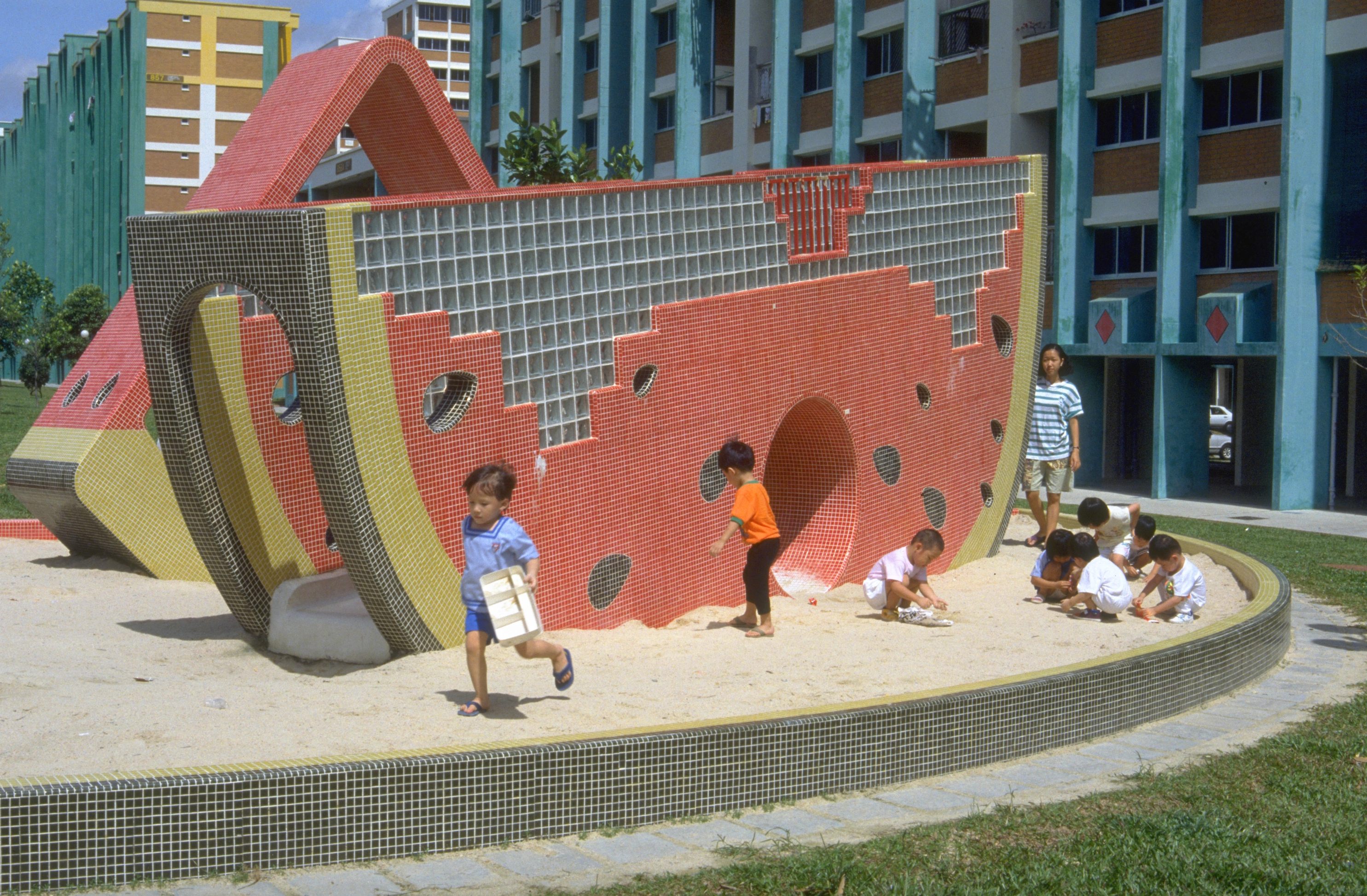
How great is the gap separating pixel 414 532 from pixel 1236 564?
7.59m

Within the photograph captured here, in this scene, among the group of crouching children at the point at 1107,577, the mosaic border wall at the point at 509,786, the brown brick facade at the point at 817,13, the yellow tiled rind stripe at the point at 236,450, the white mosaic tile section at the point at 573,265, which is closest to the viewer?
the mosaic border wall at the point at 509,786

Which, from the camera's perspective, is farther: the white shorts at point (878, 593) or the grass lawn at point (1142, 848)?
the white shorts at point (878, 593)

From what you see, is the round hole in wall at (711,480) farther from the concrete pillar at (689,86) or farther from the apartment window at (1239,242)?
the concrete pillar at (689,86)

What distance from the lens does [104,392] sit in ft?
38.3

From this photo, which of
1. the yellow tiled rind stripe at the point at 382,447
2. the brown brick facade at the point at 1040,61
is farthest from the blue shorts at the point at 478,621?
the brown brick facade at the point at 1040,61

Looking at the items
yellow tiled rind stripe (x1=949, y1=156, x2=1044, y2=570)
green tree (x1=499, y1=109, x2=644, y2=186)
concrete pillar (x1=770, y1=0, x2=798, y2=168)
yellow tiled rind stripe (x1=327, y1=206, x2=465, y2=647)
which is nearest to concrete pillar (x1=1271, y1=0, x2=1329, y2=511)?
green tree (x1=499, y1=109, x2=644, y2=186)

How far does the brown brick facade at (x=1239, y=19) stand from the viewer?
72.5ft

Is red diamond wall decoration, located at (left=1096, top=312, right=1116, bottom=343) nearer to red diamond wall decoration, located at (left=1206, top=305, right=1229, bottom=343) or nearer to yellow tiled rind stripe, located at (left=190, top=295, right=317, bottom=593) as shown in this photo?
red diamond wall decoration, located at (left=1206, top=305, right=1229, bottom=343)

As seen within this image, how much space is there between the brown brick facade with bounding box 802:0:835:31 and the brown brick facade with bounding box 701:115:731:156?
3.46 meters

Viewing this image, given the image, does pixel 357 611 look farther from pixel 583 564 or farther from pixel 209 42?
pixel 209 42

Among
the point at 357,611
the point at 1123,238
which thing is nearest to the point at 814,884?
the point at 357,611

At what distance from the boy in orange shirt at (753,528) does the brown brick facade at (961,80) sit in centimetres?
2035

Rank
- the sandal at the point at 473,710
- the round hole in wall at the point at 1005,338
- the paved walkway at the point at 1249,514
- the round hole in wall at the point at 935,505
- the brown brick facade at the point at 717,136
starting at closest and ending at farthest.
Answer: the sandal at the point at 473,710 → the round hole in wall at the point at 935,505 → the round hole in wall at the point at 1005,338 → the paved walkway at the point at 1249,514 → the brown brick facade at the point at 717,136

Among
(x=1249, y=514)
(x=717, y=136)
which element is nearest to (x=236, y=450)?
(x=1249, y=514)
